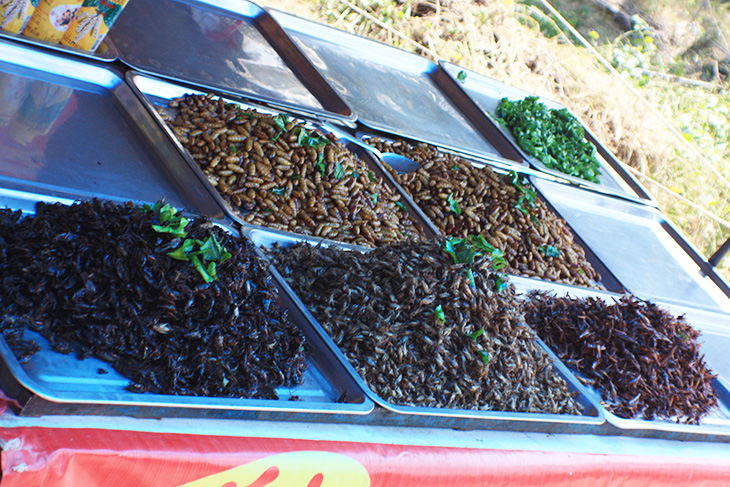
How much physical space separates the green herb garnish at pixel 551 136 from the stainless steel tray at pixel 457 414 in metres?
1.85

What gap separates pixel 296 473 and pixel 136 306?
0.53m

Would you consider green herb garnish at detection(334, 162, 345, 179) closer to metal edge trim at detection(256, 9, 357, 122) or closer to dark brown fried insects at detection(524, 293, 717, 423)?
metal edge trim at detection(256, 9, 357, 122)

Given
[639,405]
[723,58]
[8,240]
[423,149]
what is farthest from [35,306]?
[723,58]

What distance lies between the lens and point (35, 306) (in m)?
1.32

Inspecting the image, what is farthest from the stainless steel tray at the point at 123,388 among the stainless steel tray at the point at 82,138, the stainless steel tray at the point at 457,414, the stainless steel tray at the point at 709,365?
the stainless steel tray at the point at 709,365

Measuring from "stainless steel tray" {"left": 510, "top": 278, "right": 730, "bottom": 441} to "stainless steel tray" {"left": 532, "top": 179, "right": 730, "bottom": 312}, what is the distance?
0.42ft

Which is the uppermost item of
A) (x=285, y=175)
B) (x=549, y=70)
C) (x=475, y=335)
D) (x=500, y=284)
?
(x=549, y=70)

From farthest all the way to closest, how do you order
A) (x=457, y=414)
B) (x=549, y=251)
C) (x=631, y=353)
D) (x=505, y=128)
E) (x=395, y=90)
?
(x=505, y=128)
(x=395, y=90)
(x=549, y=251)
(x=631, y=353)
(x=457, y=414)

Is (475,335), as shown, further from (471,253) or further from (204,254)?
(204,254)

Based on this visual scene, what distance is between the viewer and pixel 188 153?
2258 millimetres

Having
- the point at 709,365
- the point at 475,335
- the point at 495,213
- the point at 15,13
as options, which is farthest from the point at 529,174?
the point at 15,13

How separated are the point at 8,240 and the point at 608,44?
30.1 ft

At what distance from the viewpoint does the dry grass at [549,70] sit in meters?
6.08

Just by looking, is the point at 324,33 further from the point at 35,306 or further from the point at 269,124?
the point at 35,306
